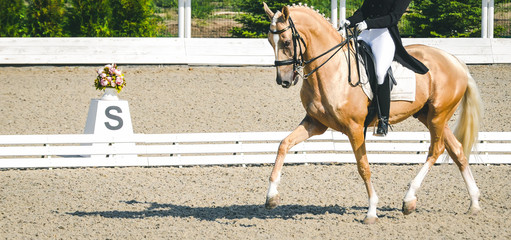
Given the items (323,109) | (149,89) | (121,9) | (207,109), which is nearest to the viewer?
(323,109)

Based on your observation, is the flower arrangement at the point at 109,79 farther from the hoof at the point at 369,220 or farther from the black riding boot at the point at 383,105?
the hoof at the point at 369,220

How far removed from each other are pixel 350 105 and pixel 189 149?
13.5 feet

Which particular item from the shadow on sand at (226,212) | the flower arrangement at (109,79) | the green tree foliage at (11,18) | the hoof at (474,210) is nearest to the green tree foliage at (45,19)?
the green tree foliage at (11,18)

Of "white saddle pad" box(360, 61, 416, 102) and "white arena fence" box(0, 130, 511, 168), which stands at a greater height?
"white saddle pad" box(360, 61, 416, 102)

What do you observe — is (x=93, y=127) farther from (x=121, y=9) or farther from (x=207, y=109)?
(x=121, y=9)

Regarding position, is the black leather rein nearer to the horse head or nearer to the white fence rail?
the horse head

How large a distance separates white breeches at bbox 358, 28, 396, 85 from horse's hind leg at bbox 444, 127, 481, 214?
46.5 inches

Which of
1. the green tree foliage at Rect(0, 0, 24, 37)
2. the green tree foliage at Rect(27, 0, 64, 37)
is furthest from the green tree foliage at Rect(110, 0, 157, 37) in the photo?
the green tree foliage at Rect(0, 0, 24, 37)

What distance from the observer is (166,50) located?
1628cm

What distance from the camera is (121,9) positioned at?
1719 cm

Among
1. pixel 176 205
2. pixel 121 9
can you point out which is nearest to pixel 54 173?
pixel 176 205

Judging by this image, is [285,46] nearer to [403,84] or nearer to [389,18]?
[389,18]

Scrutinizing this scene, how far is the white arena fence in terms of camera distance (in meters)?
9.43

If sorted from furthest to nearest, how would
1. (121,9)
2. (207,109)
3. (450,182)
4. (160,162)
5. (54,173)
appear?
(121,9) < (207,109) < (160,162) < (54,173) < (450,182)
